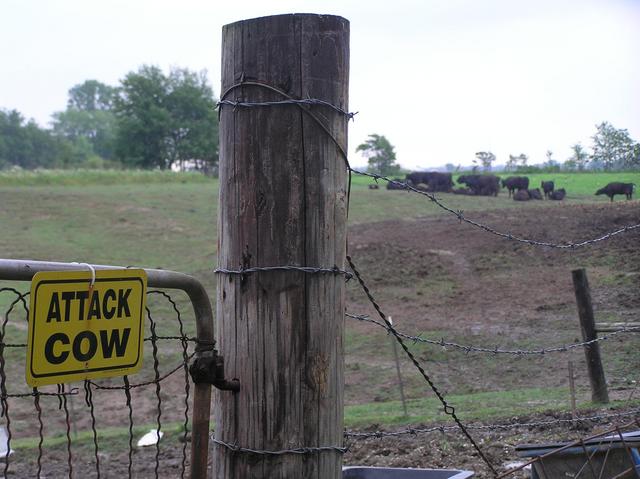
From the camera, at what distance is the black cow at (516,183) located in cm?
2444

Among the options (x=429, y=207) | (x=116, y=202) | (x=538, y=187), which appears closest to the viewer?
(x=538, y=187)

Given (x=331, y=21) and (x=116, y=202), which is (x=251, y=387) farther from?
(x=116, y=202)

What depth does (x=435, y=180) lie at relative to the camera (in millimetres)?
26953

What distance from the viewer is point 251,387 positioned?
2660 millimetres

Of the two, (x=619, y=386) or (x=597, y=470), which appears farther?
(x=619, y=386)

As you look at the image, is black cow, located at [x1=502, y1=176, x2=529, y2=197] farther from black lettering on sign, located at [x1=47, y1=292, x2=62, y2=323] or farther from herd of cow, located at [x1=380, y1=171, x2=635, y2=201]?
black lettering on sign, located at [x1=47, y1=292, x2=62, y2=323]

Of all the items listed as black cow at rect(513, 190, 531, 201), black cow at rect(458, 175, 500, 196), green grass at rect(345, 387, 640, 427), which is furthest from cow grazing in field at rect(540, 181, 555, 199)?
green grass at rect(345, 387, 640, 427)

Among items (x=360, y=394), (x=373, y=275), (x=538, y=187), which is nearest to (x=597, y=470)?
(x=360, y=394)

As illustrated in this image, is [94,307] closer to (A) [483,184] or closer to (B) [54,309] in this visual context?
(B) [54,309]

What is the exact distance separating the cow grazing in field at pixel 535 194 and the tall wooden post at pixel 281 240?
20996mm

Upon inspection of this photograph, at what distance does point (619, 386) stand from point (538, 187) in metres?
15.6

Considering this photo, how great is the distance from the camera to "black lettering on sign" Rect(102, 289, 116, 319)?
2.60m

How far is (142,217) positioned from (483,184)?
10.2 m

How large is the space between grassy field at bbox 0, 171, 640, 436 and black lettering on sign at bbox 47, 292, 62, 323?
10245mm
